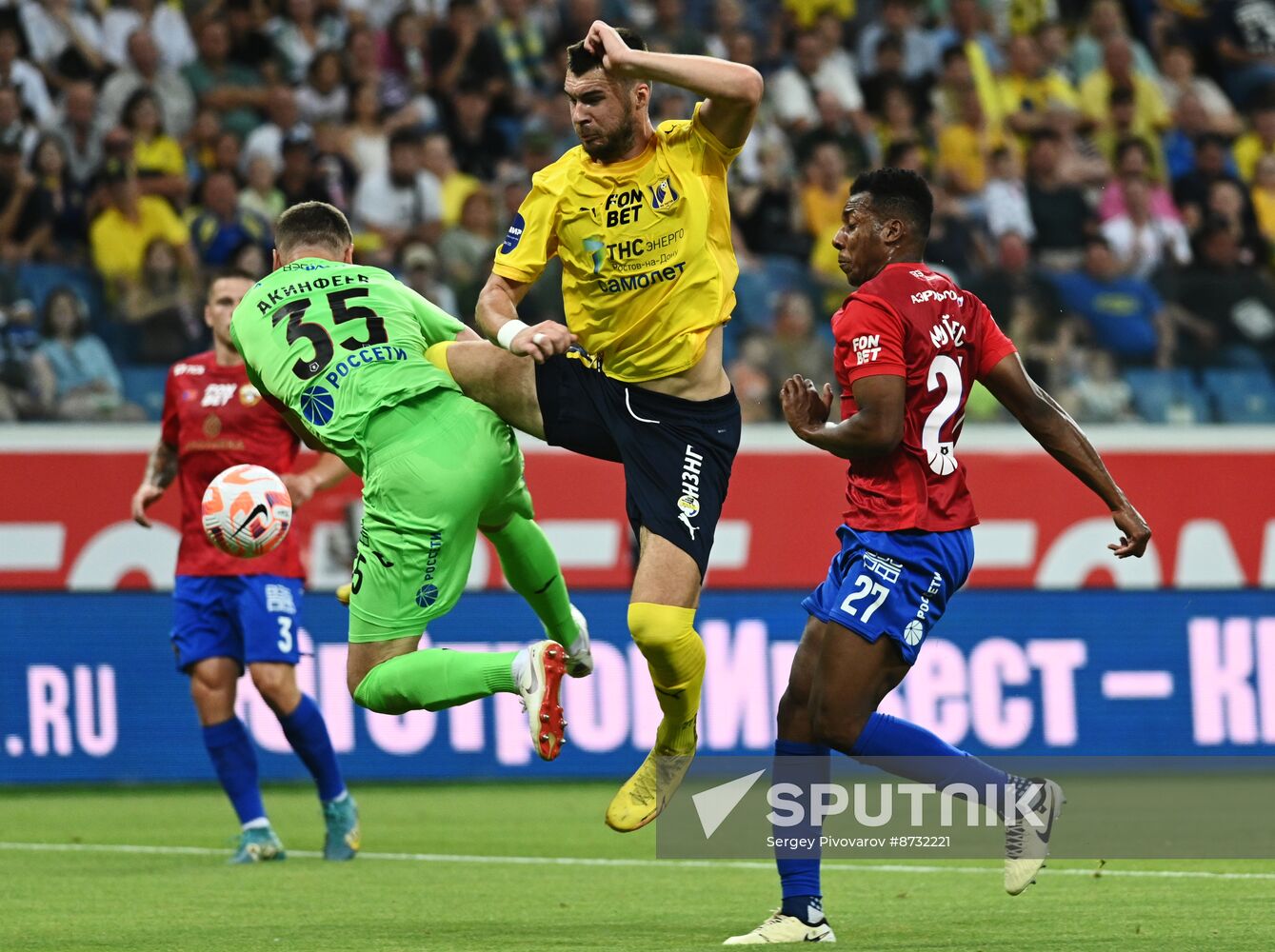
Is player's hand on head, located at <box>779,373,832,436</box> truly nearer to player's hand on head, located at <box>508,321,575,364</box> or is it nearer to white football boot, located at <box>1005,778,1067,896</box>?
player's hand on head, located at <box>508,321,575,364</box>

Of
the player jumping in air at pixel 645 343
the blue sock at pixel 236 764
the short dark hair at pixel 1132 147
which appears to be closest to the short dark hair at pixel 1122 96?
the short dark hair at pixel 1132 147

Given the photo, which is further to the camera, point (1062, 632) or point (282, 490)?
point (1062, 632)

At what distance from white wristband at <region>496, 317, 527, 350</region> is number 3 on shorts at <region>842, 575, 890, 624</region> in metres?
1.44

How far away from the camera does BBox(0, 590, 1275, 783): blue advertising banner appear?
1299cm

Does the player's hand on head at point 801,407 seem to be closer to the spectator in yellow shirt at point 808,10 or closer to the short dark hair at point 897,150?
the short dark hair at point 897,150

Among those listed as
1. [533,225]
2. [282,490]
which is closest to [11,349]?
[282,490]

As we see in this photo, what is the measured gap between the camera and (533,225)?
7.37 metres

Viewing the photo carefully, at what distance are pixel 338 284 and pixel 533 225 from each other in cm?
79

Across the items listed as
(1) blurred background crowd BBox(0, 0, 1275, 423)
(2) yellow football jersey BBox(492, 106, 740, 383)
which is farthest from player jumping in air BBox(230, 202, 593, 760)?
(1) blurred background crowd BBox(0, 0, 1275, 423)

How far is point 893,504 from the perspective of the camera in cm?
680

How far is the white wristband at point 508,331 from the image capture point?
7.01 metres

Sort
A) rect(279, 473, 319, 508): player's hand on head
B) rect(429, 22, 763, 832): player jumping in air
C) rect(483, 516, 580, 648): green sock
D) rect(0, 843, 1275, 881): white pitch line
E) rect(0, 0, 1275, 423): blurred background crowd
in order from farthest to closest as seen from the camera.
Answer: rect(0, 0, 1275, 423): blurred background crowd, rect(279, 473, 319, 508): player's hand on head, rect(0, 843, 1275, 881): white pitch line, rect(483, 516, 580, 648): green sock, rect(429, 22, 763, 832): player jumping in air

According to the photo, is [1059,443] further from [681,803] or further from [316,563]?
[316,563]

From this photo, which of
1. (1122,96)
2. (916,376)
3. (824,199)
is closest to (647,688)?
(824,199)
